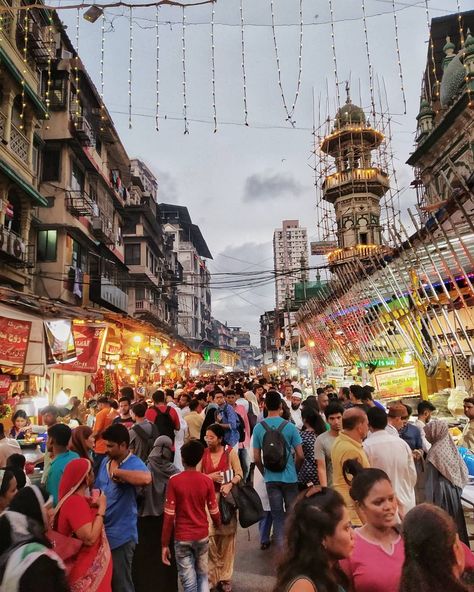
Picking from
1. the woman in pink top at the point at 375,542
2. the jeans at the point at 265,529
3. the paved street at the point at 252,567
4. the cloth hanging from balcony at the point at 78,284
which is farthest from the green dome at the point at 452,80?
the woman in pink top at the point at 375,542

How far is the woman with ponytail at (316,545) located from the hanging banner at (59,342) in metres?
9.71

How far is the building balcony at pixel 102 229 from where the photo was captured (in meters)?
24.3

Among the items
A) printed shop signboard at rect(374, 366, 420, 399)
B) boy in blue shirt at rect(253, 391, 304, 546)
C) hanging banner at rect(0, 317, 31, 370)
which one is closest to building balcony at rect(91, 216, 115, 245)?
hanging banner at rect(0, 317, 31, 370)

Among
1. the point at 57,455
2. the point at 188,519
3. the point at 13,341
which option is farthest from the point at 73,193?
the point at 188,519

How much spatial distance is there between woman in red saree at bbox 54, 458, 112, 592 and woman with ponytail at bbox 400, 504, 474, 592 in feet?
7.40

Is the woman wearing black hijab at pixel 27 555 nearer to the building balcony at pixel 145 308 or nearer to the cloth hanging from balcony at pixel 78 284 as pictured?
the cloth hanging from balcony at pixel 78 284

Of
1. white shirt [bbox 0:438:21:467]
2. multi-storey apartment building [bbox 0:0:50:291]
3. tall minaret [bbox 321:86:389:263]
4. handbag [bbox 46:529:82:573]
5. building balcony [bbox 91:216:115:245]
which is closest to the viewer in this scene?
handbag [bbox 46:529:82:573]

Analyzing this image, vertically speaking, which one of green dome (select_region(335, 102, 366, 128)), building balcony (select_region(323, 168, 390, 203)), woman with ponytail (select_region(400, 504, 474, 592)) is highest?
green dome (select_region(335, 102, 366, 128))

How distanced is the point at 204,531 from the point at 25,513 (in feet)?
7.88

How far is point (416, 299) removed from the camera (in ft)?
34.3

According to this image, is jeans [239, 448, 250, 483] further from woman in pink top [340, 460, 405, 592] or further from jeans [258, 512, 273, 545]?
woman in pink top [340, 460, 405, 592]

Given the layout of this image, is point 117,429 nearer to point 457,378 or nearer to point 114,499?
point 114,499

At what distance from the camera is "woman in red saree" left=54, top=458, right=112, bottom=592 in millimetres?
3389

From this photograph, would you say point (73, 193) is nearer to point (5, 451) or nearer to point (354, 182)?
point (5, 451)
